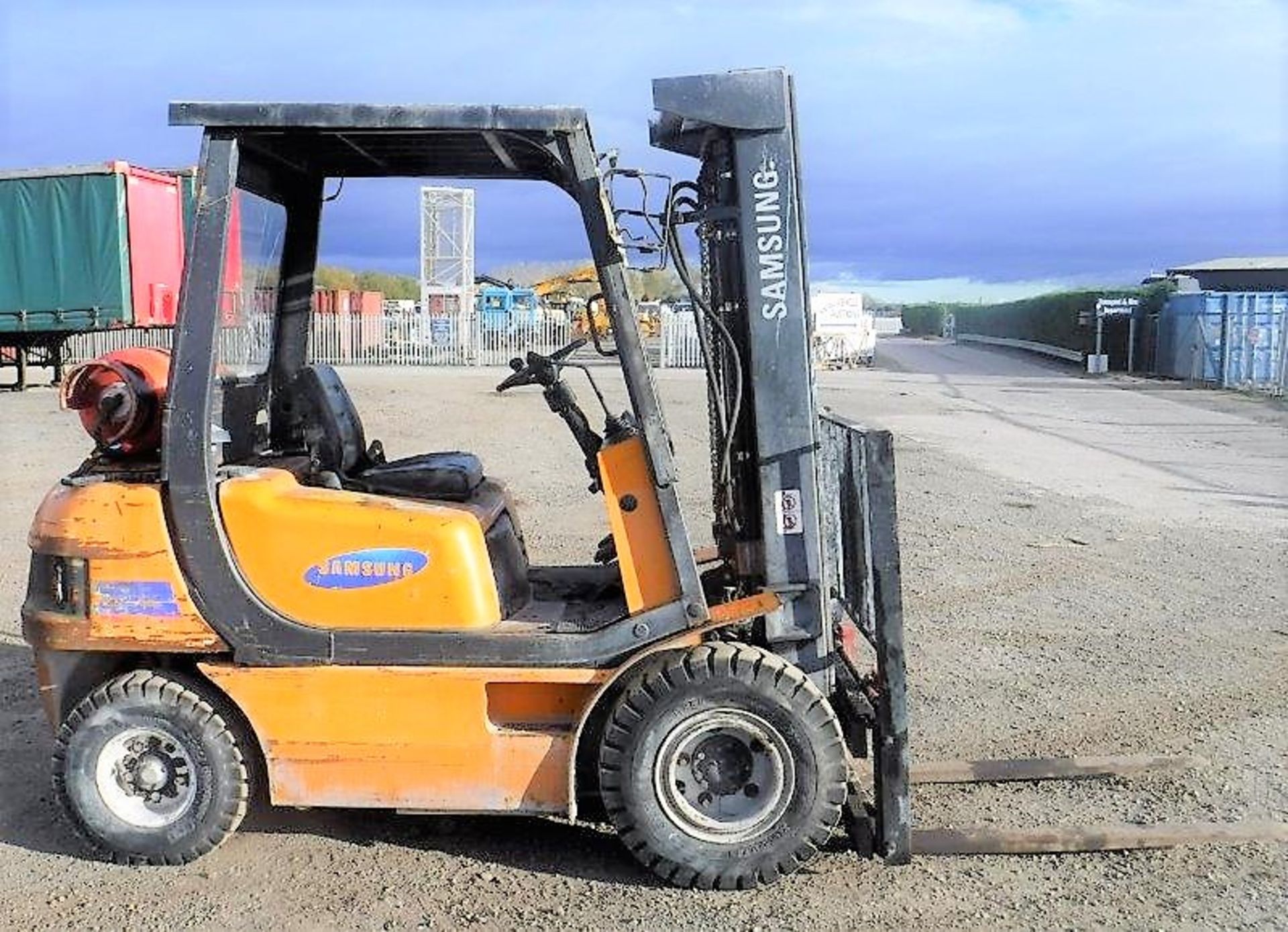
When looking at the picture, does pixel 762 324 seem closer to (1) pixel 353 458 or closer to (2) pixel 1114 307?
(1) pixel 353 458

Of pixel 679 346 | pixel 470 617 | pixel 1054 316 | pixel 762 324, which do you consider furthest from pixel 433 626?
pixel 1054 316

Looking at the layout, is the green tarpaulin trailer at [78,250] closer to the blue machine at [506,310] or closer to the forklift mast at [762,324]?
the blue machine at [506,310]

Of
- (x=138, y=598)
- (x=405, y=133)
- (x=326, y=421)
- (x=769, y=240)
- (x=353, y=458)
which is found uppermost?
(x=405, y=133)

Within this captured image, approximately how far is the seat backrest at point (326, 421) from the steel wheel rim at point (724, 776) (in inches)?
75.0

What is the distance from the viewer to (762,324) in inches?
190

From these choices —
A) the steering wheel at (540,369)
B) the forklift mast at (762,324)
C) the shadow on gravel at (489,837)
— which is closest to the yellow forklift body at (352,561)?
the steering wheel at (540,369)

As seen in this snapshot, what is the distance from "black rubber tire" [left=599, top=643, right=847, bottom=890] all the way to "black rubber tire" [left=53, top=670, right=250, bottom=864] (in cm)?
144

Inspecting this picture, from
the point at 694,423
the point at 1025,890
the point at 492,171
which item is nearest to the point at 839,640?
the point at 1025,890

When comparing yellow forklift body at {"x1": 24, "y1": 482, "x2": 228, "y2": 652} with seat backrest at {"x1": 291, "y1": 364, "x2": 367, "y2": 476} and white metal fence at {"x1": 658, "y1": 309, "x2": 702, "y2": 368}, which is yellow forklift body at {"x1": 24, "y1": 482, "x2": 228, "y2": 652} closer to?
seat backrest at {"x1": 291, "y1": 364, "x2": 367, "y2": 476}

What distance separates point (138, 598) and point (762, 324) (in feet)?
8.34

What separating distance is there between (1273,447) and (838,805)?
57.0ft

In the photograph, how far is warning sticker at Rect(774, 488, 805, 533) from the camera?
488 centimetres

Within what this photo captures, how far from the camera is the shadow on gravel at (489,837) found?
4.95m

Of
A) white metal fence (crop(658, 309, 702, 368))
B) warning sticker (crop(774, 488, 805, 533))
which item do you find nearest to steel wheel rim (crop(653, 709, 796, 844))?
warning sticker (crop(774, 488, 805, 533))
